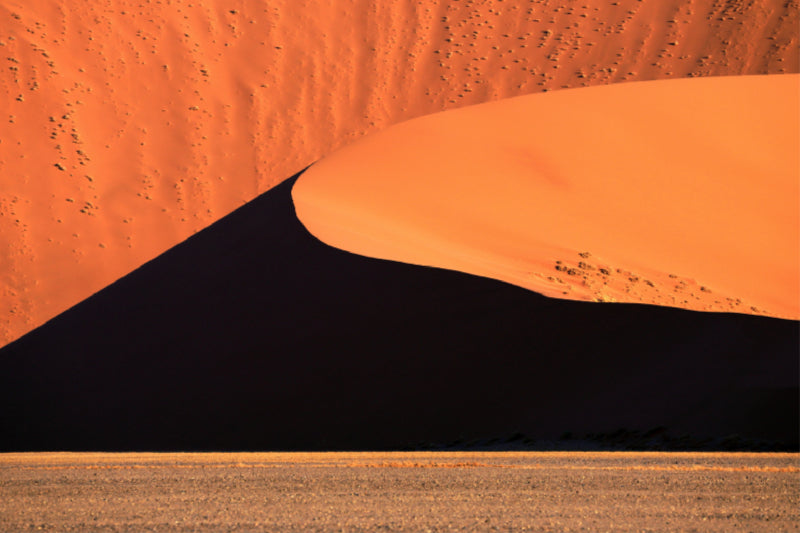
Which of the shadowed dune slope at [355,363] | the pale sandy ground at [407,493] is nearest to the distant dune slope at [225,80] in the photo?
the shadowed dune slope at [355,363]

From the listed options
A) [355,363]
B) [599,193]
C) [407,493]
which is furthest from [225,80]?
[407,493]

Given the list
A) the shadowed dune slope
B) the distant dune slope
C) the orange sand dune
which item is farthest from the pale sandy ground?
the distant dune slope

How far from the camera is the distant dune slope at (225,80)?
18000 millimetres

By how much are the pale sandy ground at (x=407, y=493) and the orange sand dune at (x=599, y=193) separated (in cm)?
439

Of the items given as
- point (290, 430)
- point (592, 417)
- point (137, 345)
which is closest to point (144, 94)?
point (137, 345)

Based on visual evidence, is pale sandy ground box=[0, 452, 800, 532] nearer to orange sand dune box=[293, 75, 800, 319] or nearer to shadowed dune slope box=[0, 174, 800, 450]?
shadowed dune slope box=[0, 174, 800, 450]

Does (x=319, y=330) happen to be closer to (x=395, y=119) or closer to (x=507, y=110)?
(x=507, y=110)

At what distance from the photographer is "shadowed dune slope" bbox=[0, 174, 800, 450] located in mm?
9805

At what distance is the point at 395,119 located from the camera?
22484 millimetres

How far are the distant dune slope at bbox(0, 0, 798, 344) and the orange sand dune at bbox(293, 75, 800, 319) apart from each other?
2727mm

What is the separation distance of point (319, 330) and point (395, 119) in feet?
37.5

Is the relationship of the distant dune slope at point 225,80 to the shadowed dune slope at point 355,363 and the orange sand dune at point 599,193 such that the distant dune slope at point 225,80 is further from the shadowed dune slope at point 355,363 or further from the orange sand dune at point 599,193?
the shadowed dune slope at point 355,363

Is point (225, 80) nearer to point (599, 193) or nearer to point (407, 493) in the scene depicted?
point (599, 193)

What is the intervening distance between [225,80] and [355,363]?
1350 centimetres
